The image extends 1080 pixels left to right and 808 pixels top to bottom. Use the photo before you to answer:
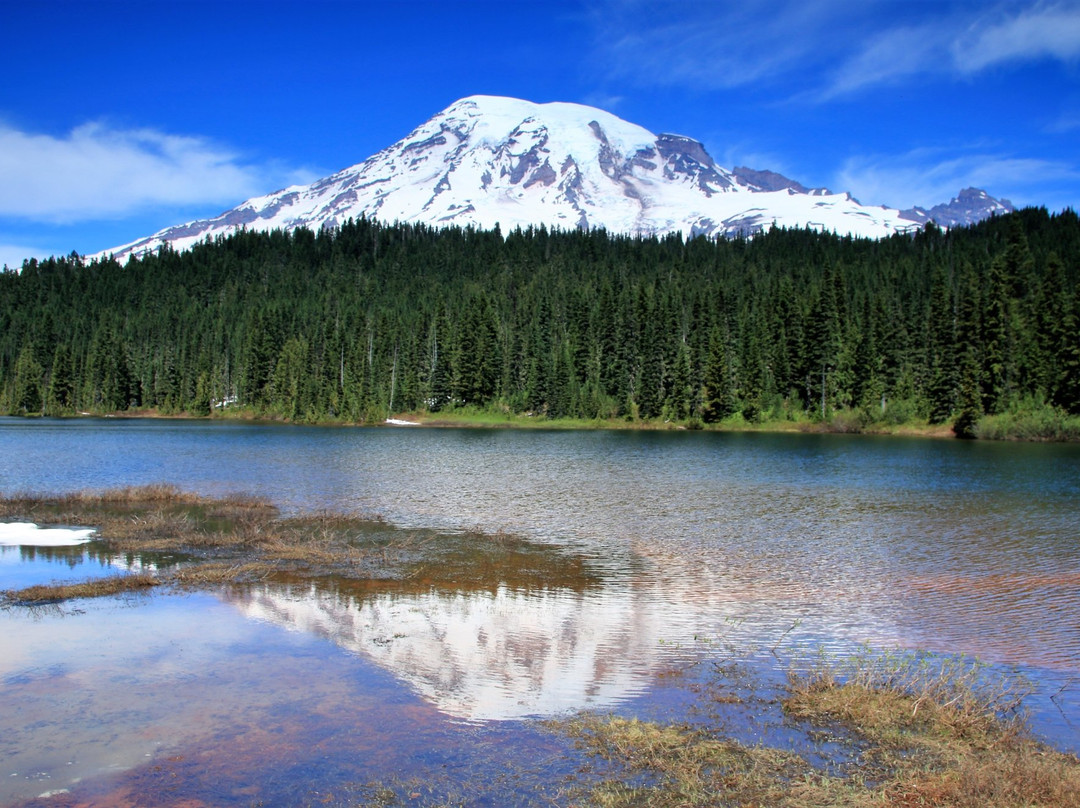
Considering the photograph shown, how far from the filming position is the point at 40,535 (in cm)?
2536

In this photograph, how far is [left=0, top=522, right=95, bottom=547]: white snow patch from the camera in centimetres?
2420

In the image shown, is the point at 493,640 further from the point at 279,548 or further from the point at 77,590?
the point at 279,548

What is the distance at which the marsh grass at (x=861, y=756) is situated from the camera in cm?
855

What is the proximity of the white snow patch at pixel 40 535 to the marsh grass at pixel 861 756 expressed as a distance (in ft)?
67.4

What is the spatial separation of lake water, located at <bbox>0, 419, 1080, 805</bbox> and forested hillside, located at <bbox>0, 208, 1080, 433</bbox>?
7056 centimetres

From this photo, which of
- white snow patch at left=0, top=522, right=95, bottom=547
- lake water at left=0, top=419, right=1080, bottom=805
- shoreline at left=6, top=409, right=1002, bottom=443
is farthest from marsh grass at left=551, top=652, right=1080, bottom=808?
shoreline at left=6, top=409, right=1002, bottom=443

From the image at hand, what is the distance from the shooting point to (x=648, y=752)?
9.81 meters

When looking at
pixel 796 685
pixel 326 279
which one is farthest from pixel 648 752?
pixel 326 279

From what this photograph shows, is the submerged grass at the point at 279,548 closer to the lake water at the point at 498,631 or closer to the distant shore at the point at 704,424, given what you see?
the lake water at the point at 498,631

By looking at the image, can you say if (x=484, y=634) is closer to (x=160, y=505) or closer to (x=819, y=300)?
(x=160, y=505)

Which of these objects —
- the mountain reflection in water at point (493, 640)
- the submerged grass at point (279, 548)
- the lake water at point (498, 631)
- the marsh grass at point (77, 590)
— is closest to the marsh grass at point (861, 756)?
the lake water at point (498, 631)

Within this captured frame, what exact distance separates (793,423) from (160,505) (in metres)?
93.7

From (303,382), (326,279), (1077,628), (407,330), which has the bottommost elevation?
(1077,628)

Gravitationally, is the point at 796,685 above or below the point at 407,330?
below
